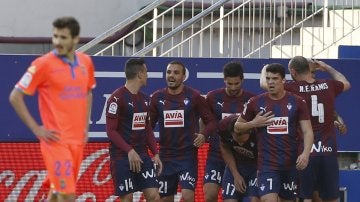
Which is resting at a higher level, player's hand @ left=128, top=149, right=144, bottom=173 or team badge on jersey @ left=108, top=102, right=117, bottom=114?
team badge on jersey @ left=108, top=102, right=117, bottom=114

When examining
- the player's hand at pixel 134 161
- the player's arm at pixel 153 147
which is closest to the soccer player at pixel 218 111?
the player's arm at pixel 153 147

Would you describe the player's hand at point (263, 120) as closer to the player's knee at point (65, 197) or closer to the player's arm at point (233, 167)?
the player's arm at point (233, 167)

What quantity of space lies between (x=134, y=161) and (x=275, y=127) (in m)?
1.61

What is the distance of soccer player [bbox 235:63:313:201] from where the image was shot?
12.9 m

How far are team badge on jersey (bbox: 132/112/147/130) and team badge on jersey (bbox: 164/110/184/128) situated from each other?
1.56ft

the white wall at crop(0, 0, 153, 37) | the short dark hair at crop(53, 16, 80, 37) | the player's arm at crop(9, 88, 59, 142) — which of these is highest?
the white wall at crop(0, 0, 153, 37)

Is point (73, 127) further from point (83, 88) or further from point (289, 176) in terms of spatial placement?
point (289, 176)

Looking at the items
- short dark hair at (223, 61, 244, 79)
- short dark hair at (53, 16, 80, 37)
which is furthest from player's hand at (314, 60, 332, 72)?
short dark hair at (53, 16, 80, 37)

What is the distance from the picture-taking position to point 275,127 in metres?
12.9

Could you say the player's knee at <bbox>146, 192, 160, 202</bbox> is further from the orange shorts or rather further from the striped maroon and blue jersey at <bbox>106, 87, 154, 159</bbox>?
the orange shorts

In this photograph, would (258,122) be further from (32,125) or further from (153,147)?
(32,125)

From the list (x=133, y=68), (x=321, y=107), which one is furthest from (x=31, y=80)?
(x=321, y=107)

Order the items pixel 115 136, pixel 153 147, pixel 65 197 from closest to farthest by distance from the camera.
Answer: pixel 65 197, pixel 115 136, pixel 153 147

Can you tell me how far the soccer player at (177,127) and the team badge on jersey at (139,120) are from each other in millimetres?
474
